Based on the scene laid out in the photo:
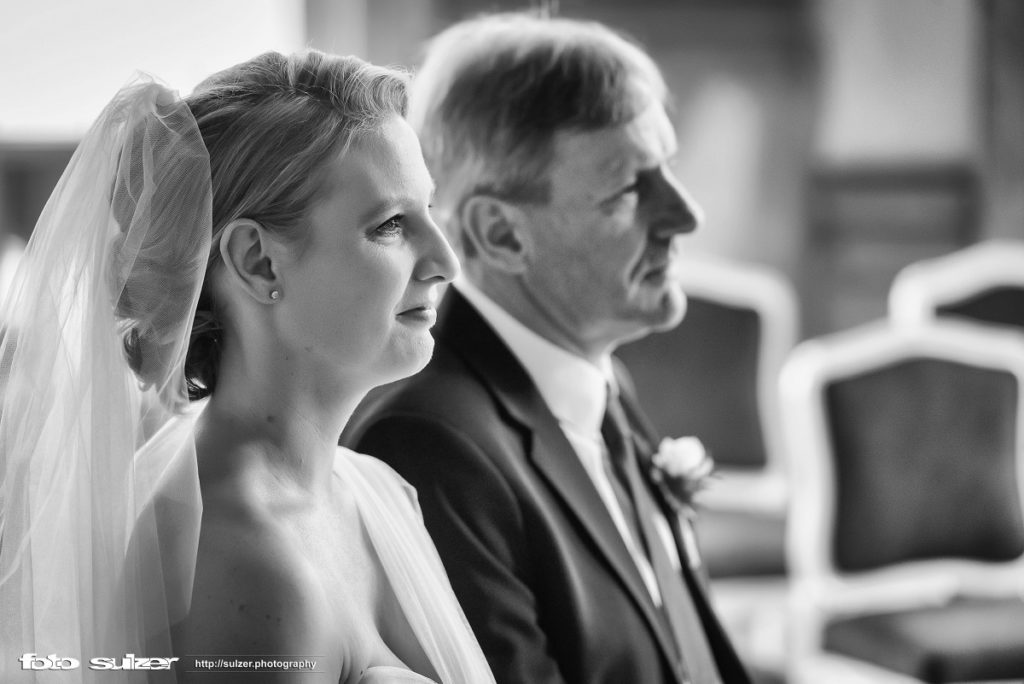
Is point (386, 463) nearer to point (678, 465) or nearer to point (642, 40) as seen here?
point (678, 465)

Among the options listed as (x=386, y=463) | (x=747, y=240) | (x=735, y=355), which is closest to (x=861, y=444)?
(x=735, y=355)

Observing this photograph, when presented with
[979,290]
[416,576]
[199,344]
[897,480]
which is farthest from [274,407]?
[979,290]

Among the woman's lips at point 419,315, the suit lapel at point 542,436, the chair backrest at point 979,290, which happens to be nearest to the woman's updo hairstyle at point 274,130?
the woman's lips at point 419,315

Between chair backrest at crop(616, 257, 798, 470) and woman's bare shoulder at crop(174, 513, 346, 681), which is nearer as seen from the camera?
woman's bare shoulder at crop(174, 513, 346, 681)

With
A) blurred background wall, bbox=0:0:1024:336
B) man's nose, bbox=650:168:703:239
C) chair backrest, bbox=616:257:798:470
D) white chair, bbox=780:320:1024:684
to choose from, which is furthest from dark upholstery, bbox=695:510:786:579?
blurred background wall, bbox=0:0:1024:336

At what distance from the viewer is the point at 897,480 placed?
2348mm

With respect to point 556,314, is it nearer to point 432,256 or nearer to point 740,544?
point 432,256

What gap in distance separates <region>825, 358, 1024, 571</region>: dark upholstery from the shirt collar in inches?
43.3

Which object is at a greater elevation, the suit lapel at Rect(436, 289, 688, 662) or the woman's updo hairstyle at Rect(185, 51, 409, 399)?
the woman's updo hairstyle at Rect(185, 51, 409, 399)

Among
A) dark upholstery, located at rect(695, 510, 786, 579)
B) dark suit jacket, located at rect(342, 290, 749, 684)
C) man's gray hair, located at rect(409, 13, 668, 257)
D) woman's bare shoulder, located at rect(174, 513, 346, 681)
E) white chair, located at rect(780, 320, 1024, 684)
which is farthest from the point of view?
dark upholstery, located at rect(695, 510, 786, 579)

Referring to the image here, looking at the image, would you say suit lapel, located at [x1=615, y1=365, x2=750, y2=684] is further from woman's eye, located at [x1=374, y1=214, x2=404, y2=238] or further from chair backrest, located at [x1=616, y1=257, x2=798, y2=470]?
chair backrest, located at [x1=616, y1=257, x2=798, y2=470]

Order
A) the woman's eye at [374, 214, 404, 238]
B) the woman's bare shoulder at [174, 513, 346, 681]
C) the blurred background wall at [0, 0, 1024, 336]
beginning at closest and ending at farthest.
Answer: the woman's bare shoulder at [174, 513, 346, 681] < the woman's eye at [374, 214, 404, 238] < the blurred background wall at [0, 0, 1024, 336]

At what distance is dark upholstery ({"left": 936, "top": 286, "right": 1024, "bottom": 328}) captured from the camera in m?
3.05

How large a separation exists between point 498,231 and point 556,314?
0.12 m
